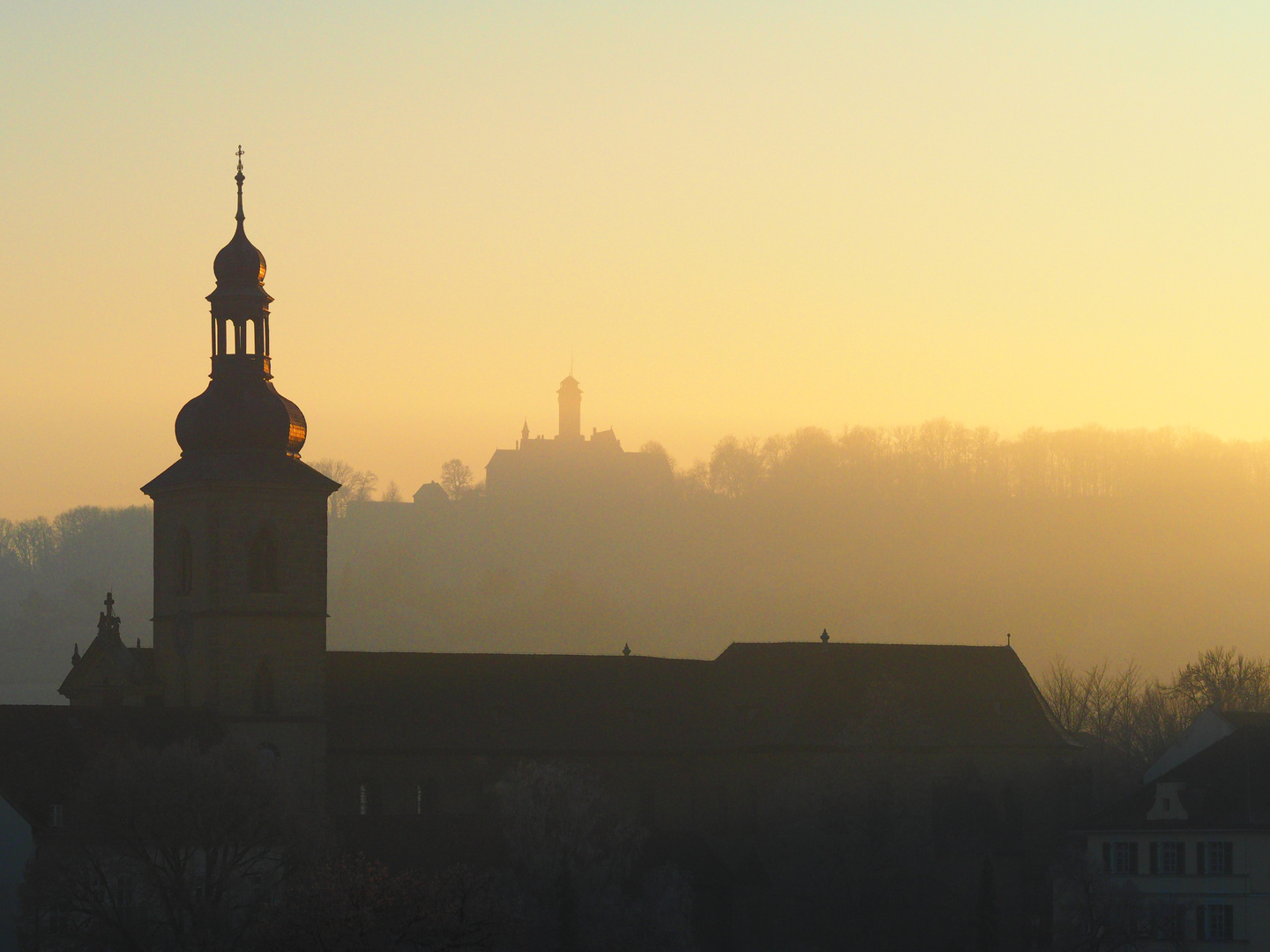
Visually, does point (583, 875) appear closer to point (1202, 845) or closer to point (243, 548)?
point (243, 548)

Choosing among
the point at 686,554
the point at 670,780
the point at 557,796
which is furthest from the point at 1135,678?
the point at 557,796

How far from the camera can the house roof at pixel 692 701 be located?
8575cm

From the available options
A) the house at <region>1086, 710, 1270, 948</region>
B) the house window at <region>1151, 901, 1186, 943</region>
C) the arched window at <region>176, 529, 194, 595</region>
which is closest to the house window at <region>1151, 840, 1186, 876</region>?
the house at <region>1086, 710, 1270, 948</region>

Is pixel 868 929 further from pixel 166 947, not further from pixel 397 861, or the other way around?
pixel 166 947

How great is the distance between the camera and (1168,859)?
262ft

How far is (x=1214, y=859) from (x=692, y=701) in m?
21.8

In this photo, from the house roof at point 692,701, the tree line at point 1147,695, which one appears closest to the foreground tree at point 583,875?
the house roof at point 692,701

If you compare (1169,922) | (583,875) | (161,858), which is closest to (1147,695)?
(1169,922)

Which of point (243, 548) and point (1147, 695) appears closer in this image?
point (243, 548)

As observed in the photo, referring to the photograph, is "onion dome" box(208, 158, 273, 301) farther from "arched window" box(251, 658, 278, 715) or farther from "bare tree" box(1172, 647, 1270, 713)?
"bare tree" box(1172, 647, 1270, 713)

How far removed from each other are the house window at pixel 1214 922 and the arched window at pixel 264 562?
32585mm

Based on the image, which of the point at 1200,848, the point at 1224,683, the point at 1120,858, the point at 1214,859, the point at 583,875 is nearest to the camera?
the point at 583,875

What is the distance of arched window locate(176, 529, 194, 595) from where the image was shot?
259ft

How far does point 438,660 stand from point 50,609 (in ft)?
259
